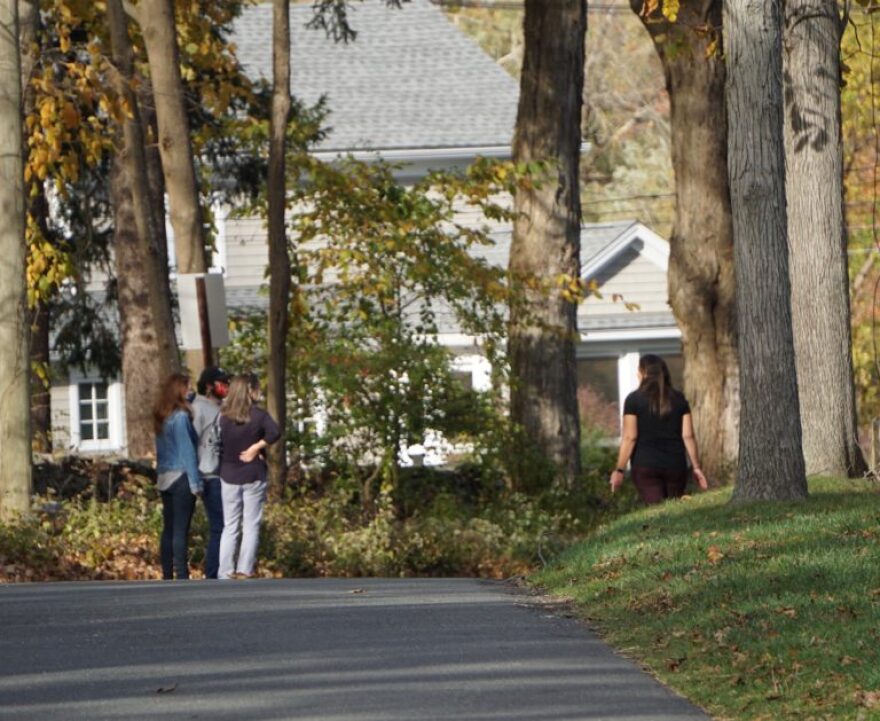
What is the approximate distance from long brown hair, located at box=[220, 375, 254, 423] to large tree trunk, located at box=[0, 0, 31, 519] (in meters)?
3.13

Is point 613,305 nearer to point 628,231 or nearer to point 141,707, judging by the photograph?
point 628,231

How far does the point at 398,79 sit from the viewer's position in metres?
41.3

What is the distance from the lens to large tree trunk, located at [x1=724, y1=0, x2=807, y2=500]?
15.7m

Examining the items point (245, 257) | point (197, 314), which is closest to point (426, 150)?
point (245, 257)

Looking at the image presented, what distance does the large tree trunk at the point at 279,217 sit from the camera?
73.8 feet

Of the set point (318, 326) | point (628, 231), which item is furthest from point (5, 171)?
point (628, 231)

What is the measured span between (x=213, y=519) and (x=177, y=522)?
320mm

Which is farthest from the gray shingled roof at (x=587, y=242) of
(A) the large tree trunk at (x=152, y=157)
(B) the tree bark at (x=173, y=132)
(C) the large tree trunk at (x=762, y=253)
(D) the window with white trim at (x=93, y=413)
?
(C) the large tree trunk at (x=762, y=253)

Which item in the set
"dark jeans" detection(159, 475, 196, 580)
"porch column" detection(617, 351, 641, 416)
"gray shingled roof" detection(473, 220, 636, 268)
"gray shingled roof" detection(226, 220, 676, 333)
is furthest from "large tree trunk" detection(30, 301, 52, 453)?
"porch column" detection(617, 351, 641, 416)

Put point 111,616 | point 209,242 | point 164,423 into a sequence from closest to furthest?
point 111,616
point 164,423
point 209,242

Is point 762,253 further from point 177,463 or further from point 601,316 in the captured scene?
point 601,316

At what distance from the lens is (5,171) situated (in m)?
19.0

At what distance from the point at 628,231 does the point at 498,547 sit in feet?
56.4

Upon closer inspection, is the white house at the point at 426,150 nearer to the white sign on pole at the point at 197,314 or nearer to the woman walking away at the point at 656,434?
the white sign on pole at the point at 197,314
